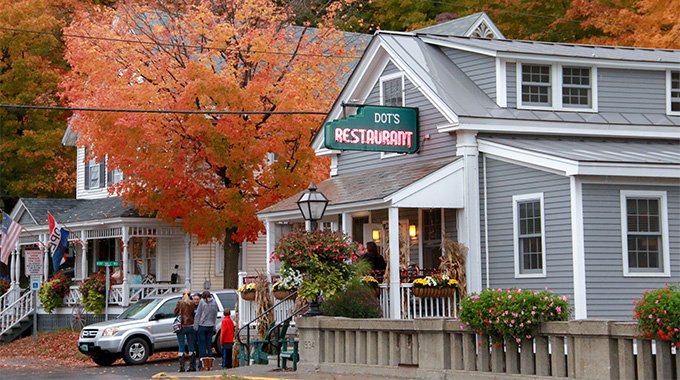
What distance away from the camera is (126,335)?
2497 cm

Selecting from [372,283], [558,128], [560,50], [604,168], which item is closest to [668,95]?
[560,50]

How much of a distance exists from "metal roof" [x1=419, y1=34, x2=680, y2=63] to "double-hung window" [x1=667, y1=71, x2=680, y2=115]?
0.39 m

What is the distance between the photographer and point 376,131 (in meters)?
21.3

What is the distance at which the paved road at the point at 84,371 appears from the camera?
21572 millimetres

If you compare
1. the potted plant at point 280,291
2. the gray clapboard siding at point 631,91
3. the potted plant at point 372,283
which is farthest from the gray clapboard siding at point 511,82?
the potted plant at point 280,291

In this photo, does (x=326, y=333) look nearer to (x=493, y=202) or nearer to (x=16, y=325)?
(x=493, y=202)

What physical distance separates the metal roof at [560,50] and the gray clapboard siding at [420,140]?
1640 mm

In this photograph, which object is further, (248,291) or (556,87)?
(248,291)

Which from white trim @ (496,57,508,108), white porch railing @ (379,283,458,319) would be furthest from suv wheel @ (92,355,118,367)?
white trim @ (496,57,508,108)

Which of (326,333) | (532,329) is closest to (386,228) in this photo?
(326,333)

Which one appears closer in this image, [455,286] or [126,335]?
[455,286]

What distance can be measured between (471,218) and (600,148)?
312cm

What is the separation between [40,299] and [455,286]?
21.2 m

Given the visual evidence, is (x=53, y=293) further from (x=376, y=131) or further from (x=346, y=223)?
(x=376, y=131)
